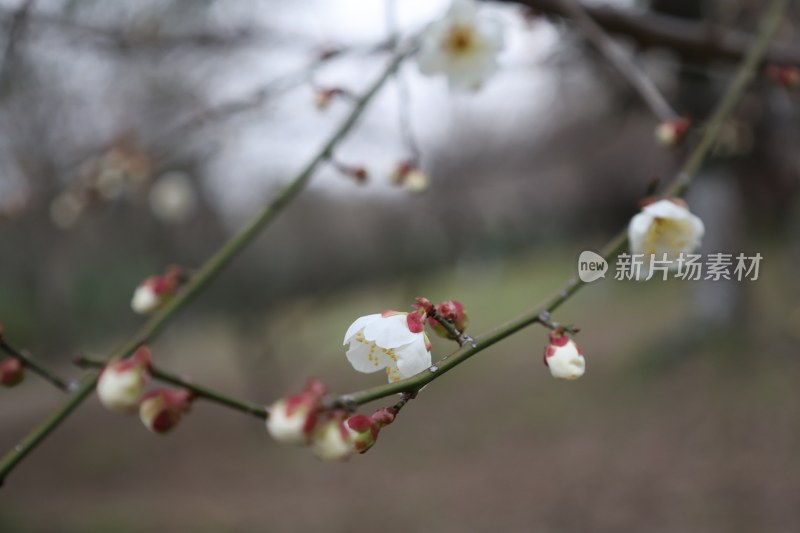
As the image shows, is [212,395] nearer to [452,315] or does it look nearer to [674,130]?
[452,315]

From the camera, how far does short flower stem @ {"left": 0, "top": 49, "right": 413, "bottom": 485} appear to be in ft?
2.90

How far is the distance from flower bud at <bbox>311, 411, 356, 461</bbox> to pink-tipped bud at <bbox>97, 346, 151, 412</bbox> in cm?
22

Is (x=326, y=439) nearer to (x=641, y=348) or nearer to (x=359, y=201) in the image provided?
(x=641, y=348)

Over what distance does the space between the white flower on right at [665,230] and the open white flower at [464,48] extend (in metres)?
0.73

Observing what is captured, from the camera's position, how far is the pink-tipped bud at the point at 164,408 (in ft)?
2.63

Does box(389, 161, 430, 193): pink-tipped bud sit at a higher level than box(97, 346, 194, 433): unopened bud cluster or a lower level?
higher

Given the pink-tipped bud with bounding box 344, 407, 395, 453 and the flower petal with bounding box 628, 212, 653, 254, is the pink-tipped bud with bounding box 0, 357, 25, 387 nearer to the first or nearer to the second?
the pink-tipped bud with bounding box 344, 407, 395, 453

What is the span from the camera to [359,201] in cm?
932

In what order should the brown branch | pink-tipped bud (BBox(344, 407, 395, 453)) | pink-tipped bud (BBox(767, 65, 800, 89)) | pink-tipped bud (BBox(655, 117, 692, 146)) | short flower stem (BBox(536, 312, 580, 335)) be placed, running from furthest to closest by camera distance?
the brown branch < pink-tipped bud (BBox(767, 65, 800, 89)) < pink-tipped bud (BBox(655, 117, 692, 146)) < short flower stem (BBox(536, 312, 580, 335)) < pink-tipped bud (BBox(344, 407, 395, 453))

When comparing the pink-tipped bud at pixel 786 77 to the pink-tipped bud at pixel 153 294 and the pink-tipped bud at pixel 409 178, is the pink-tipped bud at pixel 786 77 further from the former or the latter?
the pink-tipped bud at pixel 153 294

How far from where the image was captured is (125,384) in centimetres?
75

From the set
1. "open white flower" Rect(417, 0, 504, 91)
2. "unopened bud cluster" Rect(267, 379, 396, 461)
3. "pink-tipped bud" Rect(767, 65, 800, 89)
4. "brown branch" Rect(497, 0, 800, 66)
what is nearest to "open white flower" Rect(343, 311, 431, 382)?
"unopened bud cluster" Rect(267, 379, 396, 461)

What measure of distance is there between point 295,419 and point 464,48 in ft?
3.99

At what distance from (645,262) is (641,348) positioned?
4.78m
